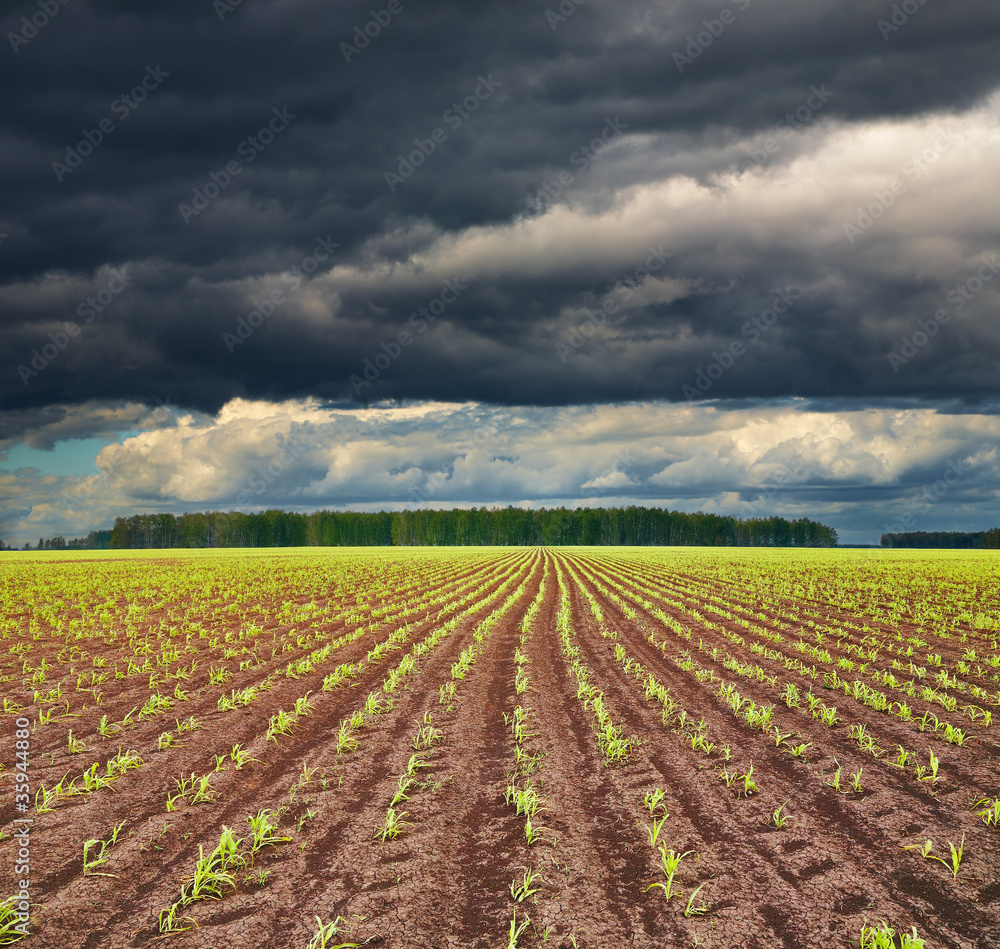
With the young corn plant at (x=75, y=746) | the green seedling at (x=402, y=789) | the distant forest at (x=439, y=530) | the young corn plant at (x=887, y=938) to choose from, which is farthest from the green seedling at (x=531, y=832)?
the distant forest at (x=439, y=530)

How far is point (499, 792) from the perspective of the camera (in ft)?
26.9

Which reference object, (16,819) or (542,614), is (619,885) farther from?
(542,614)

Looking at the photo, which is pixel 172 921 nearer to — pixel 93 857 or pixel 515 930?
pixel 93 857

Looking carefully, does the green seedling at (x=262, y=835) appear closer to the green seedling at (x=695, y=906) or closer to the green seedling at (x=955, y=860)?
the green seedling at (x=695, y=906)

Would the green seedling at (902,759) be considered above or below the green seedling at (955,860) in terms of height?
below

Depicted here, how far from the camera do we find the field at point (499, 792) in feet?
18.2

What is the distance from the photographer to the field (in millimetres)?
5562

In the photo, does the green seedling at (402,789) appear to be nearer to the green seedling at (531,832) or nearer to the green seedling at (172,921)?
the green seedling at (531,832)

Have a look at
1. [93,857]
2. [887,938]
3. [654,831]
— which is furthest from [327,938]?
[887,938]

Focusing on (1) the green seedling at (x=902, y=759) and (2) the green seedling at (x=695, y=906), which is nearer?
(2) the green seedling at (x=695, y=906)

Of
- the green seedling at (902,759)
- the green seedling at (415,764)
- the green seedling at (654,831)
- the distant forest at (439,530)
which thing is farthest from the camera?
the distant forest at (439,530)

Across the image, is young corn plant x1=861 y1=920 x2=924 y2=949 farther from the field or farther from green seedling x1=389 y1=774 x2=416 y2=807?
green seedling x1=389 y1=774 x2=416 y2=807

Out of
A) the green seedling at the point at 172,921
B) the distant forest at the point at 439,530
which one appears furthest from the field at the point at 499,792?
the distant forest at the point at 439,530

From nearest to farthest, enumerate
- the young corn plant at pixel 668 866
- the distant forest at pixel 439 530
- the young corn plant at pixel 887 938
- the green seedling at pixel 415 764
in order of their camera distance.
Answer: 1. the young corn plant at pixel 887 938
2. the young corn plant at pixel 668 866
3. the green seedling at pixel 415 764
4. the distant forest at pixel 439 530
